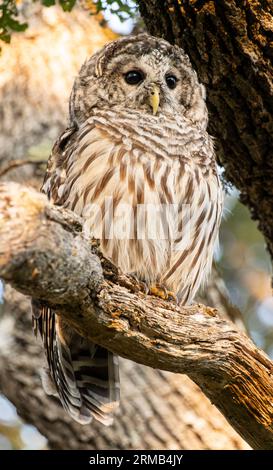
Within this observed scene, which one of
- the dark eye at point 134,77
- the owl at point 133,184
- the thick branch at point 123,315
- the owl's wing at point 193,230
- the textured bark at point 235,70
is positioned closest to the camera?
the thick branch at point 123,315

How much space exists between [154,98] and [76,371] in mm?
1553

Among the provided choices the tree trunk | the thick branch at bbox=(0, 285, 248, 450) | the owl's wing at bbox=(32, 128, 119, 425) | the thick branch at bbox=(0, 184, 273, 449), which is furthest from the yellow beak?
the thick branch at bbox=(0, 285, 248, 450)

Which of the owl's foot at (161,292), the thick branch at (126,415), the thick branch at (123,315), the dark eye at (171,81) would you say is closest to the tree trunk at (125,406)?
the thick branch at (126,415)

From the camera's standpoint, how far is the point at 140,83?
4676mm

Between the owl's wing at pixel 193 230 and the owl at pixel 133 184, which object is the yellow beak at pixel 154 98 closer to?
the owl at pixel 133 184

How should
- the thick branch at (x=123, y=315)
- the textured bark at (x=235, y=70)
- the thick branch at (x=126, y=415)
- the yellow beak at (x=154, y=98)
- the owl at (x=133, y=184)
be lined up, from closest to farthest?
1. the thick branch at (x=123, y=315)
2. the textured bark at (x=235, y=70)
3. the owl at (x=133, y=184)
4. the yellow beak at (x=154, y=98)
5. the thick branch at (x=126, y=415)

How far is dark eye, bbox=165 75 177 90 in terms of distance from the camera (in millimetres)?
4707

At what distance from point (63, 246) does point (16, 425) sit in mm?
5914

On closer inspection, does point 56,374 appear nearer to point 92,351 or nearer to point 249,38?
point 92,351

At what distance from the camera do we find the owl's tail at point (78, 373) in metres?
4.16

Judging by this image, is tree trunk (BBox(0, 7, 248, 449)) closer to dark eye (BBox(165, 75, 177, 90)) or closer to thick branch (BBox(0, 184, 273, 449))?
dark eye (BBox(165, 75, 177, 90))

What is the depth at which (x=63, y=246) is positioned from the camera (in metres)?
2.59

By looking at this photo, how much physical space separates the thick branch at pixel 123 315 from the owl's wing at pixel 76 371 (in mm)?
840
